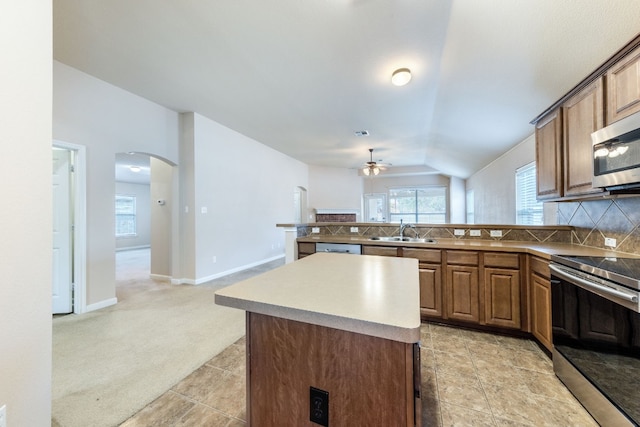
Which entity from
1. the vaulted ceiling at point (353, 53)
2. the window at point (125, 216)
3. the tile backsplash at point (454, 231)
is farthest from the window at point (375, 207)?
the window at point (125, 216)

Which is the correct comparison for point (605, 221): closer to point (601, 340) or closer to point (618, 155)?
point (618, 155)

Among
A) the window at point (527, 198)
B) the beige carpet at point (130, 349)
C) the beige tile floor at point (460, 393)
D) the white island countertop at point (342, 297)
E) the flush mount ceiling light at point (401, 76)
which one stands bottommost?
the beige tile floor at point (460, 393)

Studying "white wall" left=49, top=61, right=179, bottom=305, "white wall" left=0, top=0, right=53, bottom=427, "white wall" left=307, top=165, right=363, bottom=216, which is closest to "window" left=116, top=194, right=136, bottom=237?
"white wall" left=307, top=165, right=363, bottom=216

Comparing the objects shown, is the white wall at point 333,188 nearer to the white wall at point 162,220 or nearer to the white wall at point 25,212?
the white wall at point 162,220

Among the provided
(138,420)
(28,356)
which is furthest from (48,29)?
(138,420)

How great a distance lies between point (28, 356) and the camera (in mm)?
1067

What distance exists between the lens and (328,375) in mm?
994

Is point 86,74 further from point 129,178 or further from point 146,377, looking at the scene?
point 129,178

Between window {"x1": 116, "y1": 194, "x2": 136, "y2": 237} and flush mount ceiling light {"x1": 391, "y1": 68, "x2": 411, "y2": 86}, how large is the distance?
32.6 feet

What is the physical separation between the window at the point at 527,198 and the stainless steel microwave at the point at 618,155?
2.08 meters

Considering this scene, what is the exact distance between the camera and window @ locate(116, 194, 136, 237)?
A: 9056 mm

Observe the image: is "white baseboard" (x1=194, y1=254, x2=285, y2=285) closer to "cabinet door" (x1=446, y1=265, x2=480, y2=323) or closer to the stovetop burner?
"cabinet door" (x1=446, y1=265, x2=480, y2=323)

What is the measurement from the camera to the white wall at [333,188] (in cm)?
910

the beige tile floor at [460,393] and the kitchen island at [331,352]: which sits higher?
the kitchen island at [331,352]
